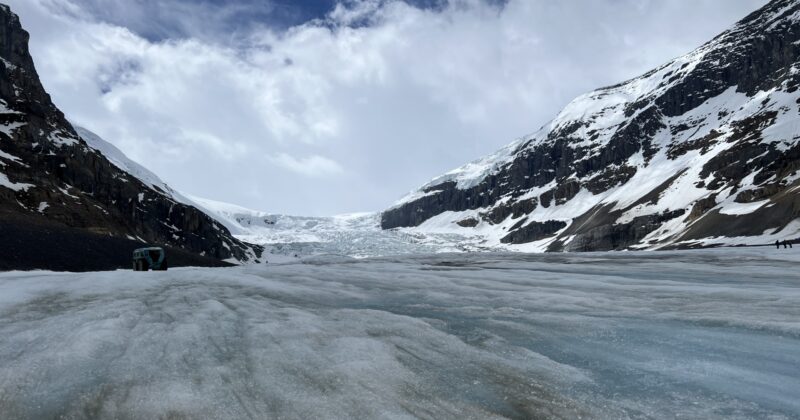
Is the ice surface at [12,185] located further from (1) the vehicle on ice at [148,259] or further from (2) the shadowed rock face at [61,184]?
(1) the vehicle on ice at [148,259]

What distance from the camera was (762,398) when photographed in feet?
14.0

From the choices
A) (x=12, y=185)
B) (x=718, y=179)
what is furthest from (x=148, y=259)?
(x=718, y=179)

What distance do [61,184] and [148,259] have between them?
6142 cm

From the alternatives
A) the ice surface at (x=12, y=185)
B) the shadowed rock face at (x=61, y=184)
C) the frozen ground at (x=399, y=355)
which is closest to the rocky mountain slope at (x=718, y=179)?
the frozen ground at (x=399, y=355)

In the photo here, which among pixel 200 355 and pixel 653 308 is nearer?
pixel 200 355

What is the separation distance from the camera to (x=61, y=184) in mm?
71938

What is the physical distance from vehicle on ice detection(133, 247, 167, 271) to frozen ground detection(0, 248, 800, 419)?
46.6ft

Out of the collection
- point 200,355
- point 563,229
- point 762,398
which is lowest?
point 762,398

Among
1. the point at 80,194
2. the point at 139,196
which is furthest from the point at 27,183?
the point at 139,196

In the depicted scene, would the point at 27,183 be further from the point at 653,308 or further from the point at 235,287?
the point at 653,308

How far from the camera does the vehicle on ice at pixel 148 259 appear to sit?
23438mm

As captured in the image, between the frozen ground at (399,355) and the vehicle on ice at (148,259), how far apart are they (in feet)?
46.6

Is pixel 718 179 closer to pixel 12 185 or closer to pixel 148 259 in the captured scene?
pixel 148 259

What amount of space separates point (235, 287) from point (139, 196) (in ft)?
304
